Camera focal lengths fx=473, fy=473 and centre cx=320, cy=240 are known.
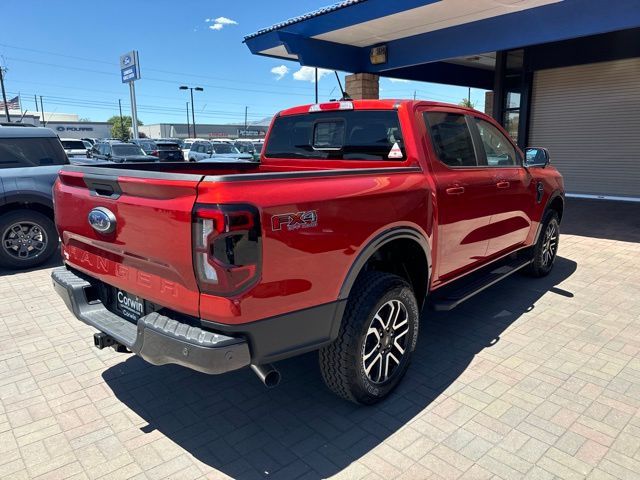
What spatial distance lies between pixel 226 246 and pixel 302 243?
41 cm

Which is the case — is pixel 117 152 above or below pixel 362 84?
below

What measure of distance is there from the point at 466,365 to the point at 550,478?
1.28 meters

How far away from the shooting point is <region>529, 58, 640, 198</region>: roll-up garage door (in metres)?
12.7

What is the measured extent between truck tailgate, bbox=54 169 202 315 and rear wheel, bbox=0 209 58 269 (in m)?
3.92

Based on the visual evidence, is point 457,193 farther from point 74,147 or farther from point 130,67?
point 130,67

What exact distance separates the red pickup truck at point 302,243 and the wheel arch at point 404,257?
13 mm

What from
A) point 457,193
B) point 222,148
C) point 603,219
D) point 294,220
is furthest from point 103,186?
point 222,148

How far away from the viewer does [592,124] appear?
13375 millimetres

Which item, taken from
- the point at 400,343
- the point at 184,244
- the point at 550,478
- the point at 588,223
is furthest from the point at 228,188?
the point at 588,223

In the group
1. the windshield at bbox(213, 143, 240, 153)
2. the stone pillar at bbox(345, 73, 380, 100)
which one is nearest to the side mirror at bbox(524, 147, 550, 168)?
the stone pillar at bbox(345, 73, 380, 100)

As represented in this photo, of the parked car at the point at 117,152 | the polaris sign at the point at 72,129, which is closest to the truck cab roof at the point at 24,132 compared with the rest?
the parked car at the point at 117,152

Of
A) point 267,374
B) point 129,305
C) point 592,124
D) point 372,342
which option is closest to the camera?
point 267,374

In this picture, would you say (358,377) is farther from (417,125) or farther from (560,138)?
(560,138)

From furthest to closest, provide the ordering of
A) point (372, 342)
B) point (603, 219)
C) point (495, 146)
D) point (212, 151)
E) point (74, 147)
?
point (212, 151) → point (74, 147) → point (603, 219) → point (495, 146) → point (372, 342)
